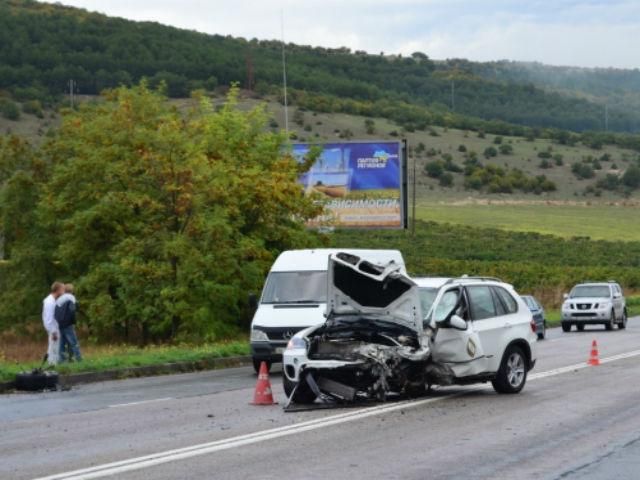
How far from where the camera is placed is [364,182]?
52.0m

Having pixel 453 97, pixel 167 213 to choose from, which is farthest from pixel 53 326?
pixel 453 97

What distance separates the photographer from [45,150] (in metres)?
40.6

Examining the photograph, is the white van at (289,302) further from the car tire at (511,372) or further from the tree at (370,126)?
the tree at (370,126)

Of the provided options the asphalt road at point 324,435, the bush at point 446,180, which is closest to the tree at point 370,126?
the bush at point 446,180

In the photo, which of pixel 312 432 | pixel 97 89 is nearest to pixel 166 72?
pixel 97 89

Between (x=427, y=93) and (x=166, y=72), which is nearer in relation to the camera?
(x=166, y=72)

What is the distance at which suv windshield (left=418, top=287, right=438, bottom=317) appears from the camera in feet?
59.8

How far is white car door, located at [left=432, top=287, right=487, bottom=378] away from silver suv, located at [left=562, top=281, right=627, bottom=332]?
26822 mm

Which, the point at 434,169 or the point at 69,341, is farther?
the point at 434,169

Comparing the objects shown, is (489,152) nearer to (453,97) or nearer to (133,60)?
(133,60)

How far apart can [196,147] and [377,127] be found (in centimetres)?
8030

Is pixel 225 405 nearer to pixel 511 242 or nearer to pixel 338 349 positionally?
pixel 338 349

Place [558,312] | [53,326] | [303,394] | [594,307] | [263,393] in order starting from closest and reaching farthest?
[303,394] → [263,393] → [53,326] → [594,307] → [558,312]

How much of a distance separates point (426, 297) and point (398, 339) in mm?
1726
